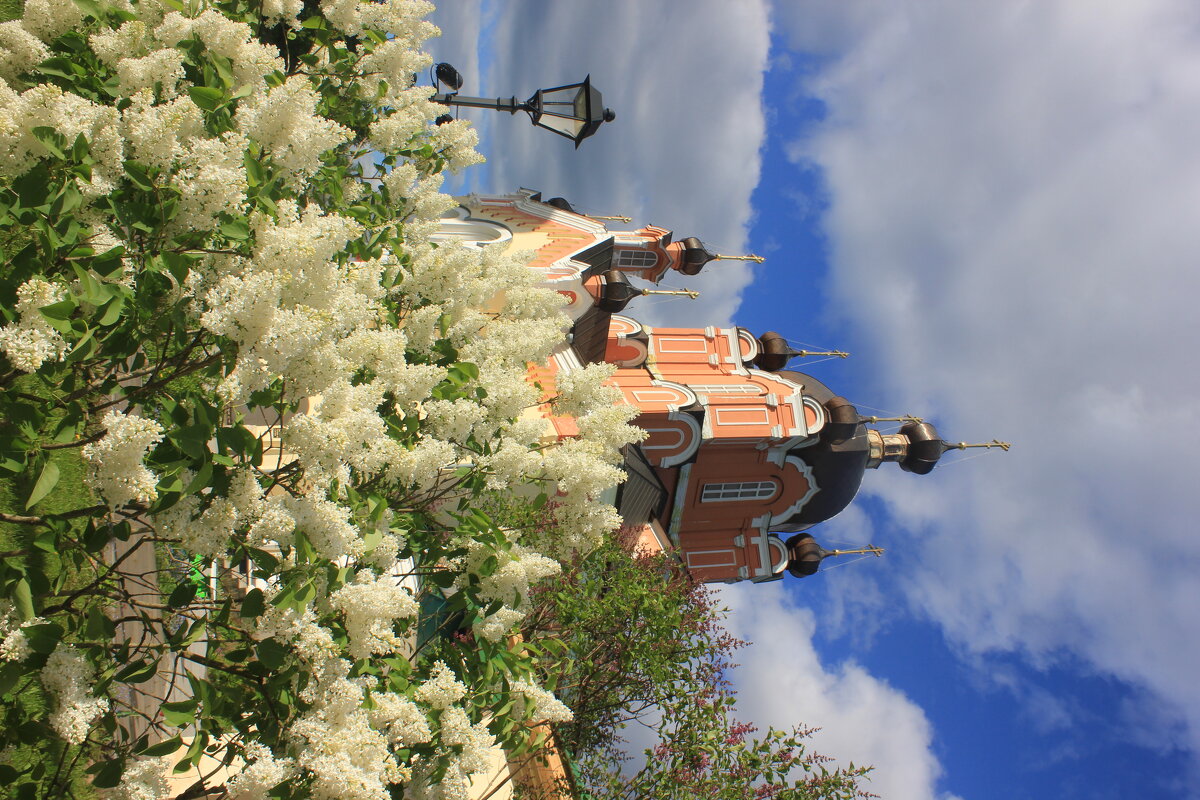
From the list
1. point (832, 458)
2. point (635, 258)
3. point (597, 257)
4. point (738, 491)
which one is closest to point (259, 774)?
point (738, 491)

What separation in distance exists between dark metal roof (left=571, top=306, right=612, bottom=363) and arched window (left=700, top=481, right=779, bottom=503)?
3534 mm

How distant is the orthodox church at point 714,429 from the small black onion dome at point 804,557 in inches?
1.2

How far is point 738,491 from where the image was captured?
15164 mm

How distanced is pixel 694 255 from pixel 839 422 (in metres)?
7.29

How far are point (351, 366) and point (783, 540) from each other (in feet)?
45.7

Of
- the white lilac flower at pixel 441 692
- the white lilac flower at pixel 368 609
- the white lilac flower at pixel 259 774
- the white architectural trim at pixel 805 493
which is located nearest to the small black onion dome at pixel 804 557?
the white architectural trim at pixel 805 493

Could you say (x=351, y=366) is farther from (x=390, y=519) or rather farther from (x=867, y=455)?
(x=867, y=455)

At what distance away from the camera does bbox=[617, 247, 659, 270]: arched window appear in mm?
19375

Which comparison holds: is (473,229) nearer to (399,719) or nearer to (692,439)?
(692,439)

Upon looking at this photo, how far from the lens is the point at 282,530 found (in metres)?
3.44

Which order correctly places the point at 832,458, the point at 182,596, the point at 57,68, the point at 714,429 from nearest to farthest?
the point at 182,596, the point at 57,68, the point at 714,429, the point at 832,458

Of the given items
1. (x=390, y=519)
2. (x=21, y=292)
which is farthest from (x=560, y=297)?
(x=21, y=292)

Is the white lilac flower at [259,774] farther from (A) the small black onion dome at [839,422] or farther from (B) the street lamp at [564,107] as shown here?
(A) the small black onion dome at [839,422]

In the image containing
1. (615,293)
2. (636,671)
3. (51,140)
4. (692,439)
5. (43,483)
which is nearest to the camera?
(43,483)
